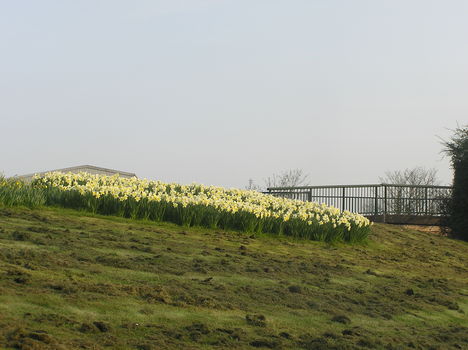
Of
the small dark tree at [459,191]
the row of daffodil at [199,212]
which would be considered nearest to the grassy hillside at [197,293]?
the row of daffodil at [199,212]

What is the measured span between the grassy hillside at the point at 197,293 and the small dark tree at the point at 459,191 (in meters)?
9.91

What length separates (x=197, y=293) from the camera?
24.7ft

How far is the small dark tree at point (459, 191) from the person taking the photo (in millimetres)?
22188

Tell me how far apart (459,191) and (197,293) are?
16986 mm

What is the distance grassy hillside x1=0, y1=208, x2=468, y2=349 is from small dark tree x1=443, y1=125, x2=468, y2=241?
390 inches

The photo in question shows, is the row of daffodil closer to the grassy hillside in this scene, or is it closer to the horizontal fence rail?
the grassy hillside

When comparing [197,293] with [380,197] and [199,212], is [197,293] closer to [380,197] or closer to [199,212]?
[199,212]

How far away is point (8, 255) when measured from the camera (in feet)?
26.1

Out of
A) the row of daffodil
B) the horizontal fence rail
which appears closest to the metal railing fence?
the horizontal fence rail

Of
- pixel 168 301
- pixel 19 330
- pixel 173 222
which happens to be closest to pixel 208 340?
pixel 168 301

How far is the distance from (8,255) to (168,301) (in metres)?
2.30

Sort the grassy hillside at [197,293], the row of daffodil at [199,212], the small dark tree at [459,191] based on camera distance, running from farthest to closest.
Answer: the small dark tree at [459,191] < the row of daffodil at [199,212] < the grassy hillside at [197,293]

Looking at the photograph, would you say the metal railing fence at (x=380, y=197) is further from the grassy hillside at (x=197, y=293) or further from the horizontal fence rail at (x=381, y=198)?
the grassy hillside at (x=197, y=293)

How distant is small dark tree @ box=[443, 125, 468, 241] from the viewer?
22188mm
